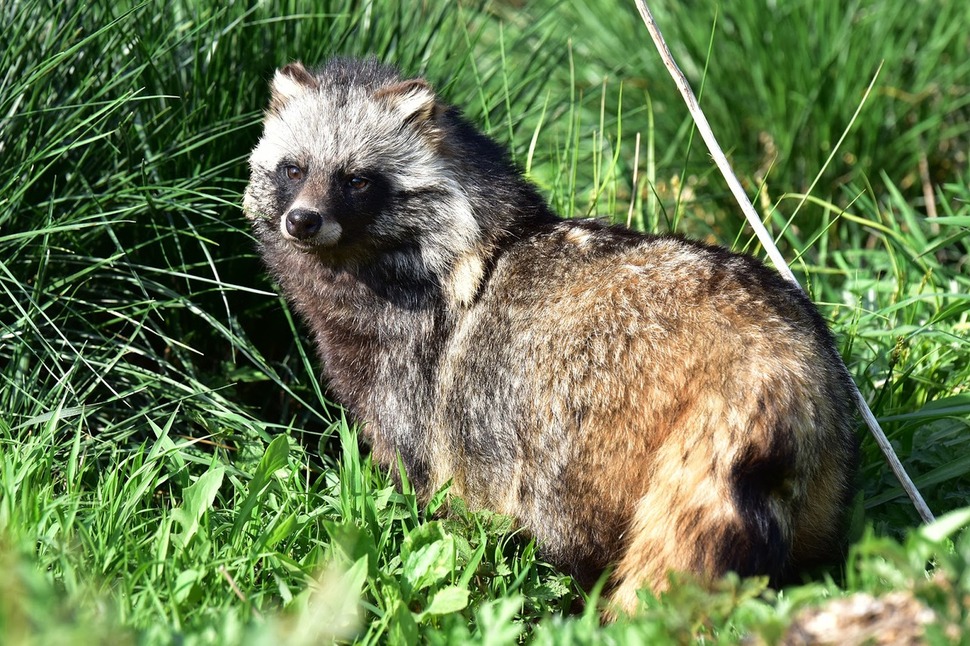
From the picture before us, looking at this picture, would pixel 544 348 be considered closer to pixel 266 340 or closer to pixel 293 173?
pixel 293 173

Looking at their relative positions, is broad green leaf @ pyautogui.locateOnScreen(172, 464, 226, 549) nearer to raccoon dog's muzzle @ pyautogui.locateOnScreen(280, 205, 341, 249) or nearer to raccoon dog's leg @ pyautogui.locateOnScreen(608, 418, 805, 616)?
raccoon dog's muzzle @ pyautogui.locateOnScreen(280, 205, 341, 249)

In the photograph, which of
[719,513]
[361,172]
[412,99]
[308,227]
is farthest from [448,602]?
[412,99]

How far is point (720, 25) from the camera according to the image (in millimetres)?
6332

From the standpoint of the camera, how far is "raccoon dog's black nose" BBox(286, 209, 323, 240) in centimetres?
339

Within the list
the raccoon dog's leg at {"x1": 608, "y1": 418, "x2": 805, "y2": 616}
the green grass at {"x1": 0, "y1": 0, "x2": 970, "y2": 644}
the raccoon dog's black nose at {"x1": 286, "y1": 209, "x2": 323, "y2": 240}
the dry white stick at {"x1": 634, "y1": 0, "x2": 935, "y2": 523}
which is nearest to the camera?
the green grass at {"x1": 0, "y1": 0, "x2": 970, "y2": 644}

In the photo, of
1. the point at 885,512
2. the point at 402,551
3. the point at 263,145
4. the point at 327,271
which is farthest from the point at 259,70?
the point at 885,512

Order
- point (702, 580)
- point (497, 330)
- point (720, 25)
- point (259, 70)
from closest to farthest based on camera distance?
point (702, 580)
point (497, 330)
point (259, 70)
point (720, 25)

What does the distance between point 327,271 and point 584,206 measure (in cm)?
247

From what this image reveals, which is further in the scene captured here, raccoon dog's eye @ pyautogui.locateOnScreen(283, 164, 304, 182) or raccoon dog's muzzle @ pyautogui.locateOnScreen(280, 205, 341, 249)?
raccoon dog's eye @ pyautogui.locateOnScreen(283, 164, 304, 182)

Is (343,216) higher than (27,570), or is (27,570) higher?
(343,216)

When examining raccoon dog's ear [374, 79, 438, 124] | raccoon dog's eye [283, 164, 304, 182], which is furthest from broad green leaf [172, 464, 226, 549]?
raccoon dog's ear [374, 79, 438, 124]

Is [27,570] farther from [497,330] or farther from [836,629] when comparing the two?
[497,330]

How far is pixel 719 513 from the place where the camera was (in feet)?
9.29

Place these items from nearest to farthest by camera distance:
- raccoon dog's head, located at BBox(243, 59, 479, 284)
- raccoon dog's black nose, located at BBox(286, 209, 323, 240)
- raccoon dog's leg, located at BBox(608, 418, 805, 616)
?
raccoon dog's leg, located at BBox(608, 418, 805, 616)
raccoon dog's black nose, located at BBox(286, 209, 323, 240)
raccoon dog's head, located at BBox(243, 59, 479, 284)
